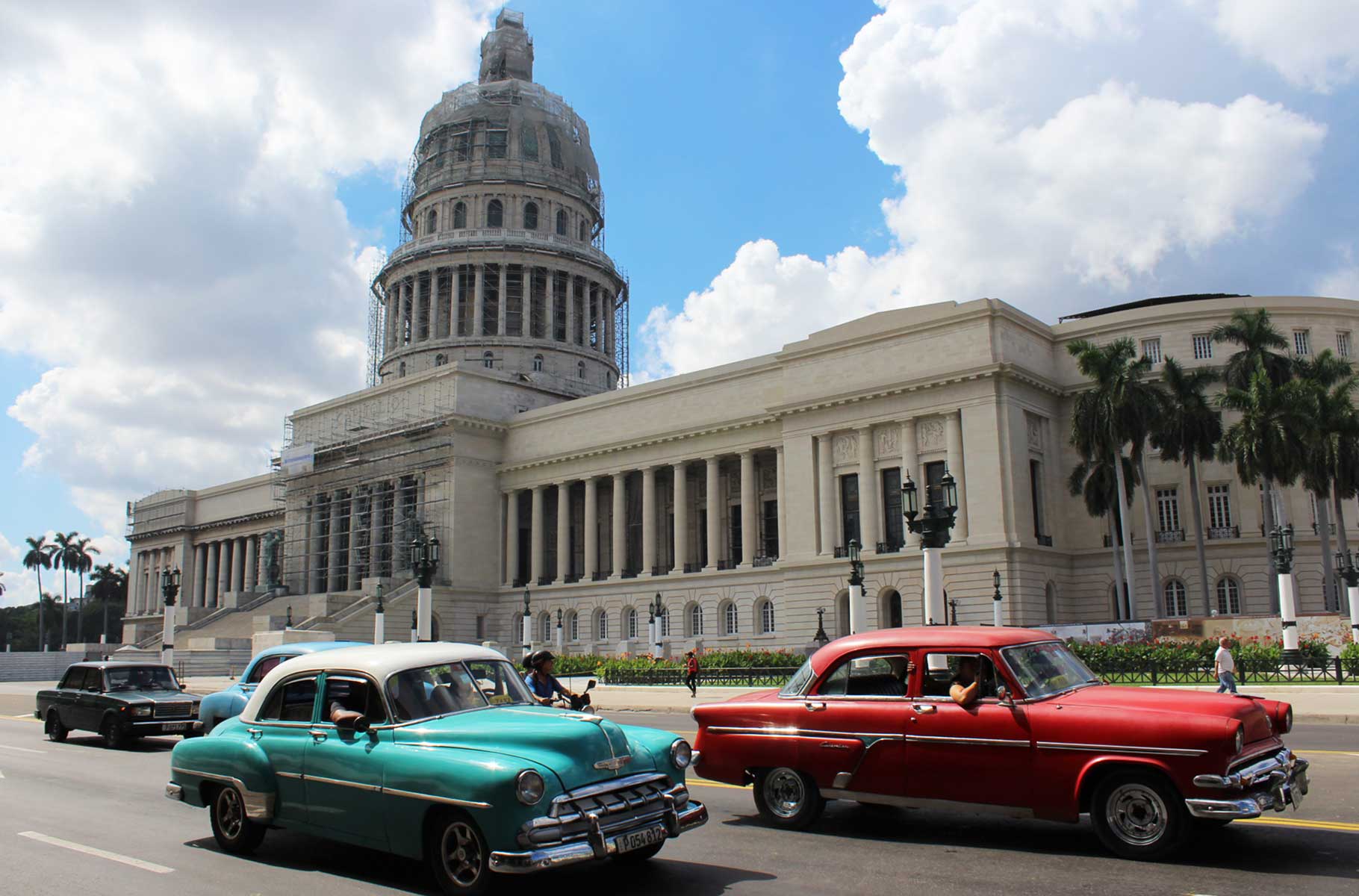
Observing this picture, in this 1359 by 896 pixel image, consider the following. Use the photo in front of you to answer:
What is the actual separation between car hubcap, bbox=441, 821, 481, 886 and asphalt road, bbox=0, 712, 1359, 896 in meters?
0.51

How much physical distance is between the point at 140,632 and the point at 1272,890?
8277cm

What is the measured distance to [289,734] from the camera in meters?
9.84

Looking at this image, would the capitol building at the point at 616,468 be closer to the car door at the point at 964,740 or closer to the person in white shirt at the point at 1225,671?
the person in white shirt at the point at 1225,671

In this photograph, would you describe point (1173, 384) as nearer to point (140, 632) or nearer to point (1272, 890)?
point (1272, 890)

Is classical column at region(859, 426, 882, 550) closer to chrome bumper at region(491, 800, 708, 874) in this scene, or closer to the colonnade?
the colonnade

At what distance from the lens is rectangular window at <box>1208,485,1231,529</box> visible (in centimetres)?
5081

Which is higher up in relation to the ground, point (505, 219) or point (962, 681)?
point (505, 219)

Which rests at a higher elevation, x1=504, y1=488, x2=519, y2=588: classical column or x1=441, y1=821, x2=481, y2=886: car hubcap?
x1=504, y1=488, x2=519, y2=588: classical column

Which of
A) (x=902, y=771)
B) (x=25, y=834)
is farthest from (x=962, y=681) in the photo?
(x=25, y=834)

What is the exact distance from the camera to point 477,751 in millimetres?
8391

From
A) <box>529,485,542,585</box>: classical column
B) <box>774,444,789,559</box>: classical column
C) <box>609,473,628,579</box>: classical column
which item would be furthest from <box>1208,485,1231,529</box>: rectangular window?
<box>529,485,542,585</box>: classical column

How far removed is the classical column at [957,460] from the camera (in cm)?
4975

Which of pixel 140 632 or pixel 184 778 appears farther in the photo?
pixel 140 632

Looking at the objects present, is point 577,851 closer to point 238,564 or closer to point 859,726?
point 859,726
